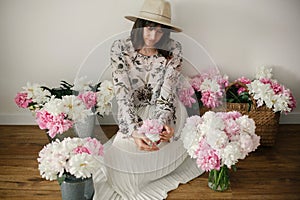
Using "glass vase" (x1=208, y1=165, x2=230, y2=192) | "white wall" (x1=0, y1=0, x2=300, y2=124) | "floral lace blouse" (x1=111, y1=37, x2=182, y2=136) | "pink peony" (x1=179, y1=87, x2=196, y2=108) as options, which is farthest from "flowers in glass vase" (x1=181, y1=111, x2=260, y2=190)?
"white wall" (x1=0, y1=0, x2=300, y2=124)

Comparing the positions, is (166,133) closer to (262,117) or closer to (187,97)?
(187,97)

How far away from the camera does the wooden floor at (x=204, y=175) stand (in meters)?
1.83

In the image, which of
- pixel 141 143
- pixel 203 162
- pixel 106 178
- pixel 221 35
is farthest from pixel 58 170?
pixel 221 35

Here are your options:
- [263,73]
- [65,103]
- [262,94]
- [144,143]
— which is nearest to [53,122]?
[65,103]

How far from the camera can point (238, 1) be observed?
2391 millimetres

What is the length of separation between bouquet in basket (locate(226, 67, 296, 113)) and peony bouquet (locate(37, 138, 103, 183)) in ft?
3.24

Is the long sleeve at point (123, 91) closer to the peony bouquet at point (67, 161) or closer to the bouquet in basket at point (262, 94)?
the peony bouquet at point (67, 161)

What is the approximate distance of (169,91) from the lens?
2008 mm

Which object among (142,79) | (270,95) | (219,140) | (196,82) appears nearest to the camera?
(219,140)

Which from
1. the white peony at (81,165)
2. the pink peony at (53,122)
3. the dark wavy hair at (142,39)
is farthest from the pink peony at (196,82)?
the white peony at (81,165)

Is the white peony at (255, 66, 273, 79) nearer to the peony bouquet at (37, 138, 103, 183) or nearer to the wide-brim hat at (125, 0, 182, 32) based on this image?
the wide-brim hat at (125, 0, 182, 32)

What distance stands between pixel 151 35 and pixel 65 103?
534 mm

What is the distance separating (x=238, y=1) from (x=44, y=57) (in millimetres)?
1188

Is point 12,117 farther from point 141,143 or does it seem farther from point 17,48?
point 141,143
